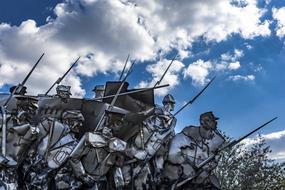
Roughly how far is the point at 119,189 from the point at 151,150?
5.10ft

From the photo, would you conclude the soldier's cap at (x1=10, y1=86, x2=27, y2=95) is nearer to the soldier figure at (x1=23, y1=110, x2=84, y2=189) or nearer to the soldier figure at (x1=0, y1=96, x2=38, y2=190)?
the soldier figure at (x1=23, y1=110, x2=84, y2=189)

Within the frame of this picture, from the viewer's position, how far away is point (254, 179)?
27.0m

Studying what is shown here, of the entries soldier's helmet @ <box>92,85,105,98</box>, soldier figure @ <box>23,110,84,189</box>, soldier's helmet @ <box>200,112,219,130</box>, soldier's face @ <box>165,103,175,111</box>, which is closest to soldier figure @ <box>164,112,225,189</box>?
soldier's helmet @ <box>200,112,219,130</box>

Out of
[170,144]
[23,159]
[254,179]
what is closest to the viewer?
[23,159]

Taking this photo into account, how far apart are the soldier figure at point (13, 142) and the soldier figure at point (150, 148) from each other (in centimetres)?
262

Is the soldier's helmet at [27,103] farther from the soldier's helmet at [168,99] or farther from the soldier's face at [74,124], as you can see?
the soldier's helmet at [168,99]

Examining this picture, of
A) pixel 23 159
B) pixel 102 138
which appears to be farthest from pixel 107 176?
pixel 23 159

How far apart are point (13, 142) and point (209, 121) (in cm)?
542

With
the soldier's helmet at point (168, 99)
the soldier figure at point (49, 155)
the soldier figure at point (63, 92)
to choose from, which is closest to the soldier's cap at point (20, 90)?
the soldier figure at point (63, 92)

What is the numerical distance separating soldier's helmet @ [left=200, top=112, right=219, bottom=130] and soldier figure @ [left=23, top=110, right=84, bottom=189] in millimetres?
3912

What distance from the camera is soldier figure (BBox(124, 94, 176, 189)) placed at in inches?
485

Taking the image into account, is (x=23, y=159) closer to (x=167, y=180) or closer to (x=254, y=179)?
(x=167, y=180)

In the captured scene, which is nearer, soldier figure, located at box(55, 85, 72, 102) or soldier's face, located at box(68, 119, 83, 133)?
soldier's face, located at box(68, 119, 83, 133)

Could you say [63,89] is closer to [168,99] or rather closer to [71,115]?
[71,115]
